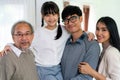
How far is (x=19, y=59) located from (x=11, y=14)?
3.63ft

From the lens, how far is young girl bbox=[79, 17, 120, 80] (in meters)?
1.78

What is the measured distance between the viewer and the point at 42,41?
1903mm

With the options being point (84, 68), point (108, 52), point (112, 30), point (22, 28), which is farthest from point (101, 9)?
point (22, 28)

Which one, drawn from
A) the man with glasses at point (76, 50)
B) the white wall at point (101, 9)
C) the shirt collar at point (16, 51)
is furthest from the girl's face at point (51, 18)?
the white wall at point (101, 9)

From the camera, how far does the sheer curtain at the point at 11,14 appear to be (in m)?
2.57

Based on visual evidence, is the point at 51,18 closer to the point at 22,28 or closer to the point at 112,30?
the point at 22,28

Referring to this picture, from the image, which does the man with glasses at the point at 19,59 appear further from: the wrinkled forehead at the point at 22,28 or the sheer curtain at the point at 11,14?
the sheer curtain at the point at 11,14

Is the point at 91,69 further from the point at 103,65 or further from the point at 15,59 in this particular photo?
the point at 15,59

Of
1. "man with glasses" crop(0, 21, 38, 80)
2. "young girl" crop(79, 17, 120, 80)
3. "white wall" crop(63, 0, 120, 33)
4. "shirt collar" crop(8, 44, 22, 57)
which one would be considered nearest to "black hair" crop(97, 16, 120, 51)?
"young girl" crop(79, 17, 120, 80)

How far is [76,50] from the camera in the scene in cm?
176

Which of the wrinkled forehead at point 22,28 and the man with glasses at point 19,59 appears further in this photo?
the wrinkled forehead at point 22,28

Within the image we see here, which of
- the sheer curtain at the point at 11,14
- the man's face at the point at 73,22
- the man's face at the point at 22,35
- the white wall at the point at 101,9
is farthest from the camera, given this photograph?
the white wall at the point at 101,9

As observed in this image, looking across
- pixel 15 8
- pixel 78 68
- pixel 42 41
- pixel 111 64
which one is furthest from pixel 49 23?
pixel 15 8

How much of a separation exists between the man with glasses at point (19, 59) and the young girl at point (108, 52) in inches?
18.2
